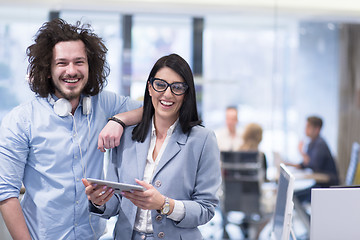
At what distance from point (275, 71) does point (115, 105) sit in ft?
11.9

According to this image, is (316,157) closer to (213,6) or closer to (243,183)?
(243,183)

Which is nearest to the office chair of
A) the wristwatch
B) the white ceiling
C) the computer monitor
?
the white ceiling

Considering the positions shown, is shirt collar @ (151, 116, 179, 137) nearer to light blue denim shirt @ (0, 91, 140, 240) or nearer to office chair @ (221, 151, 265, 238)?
light blue denim shirt @ (0, 91, 140, 240)

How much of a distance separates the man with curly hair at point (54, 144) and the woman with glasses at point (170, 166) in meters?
0.14

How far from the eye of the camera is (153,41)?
18.0 feet

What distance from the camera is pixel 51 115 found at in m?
2.06

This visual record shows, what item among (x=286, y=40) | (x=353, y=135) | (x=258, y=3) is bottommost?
(x=353, y=135)

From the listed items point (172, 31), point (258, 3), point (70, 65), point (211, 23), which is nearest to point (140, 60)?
point (172, 31)

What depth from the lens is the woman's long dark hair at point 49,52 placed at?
6.77 ft

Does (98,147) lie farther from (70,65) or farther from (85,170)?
(70,65)

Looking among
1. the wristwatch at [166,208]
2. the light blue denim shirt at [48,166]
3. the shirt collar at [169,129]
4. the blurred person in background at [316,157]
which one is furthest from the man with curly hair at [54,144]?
the blurred person in background at [316,157]

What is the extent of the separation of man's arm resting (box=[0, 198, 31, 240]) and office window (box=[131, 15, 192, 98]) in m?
3.49

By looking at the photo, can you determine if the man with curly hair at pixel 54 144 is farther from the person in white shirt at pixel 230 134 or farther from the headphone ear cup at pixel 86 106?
the person in white shirt at pixel 230 134

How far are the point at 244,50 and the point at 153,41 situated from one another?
3.79ft
